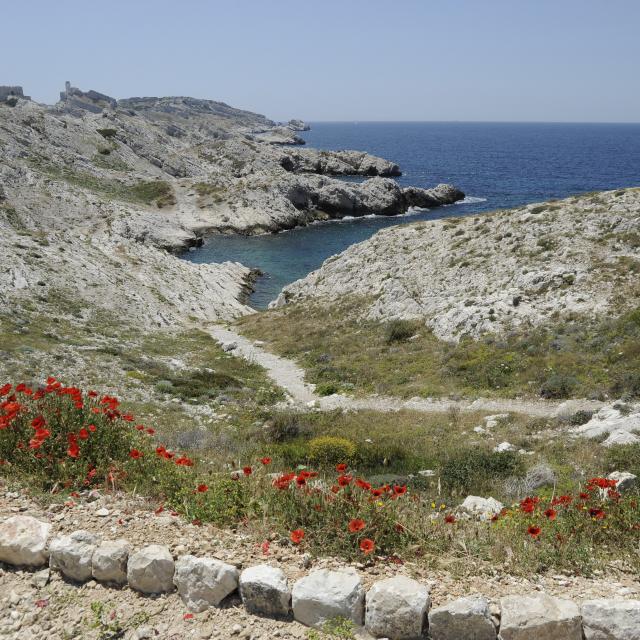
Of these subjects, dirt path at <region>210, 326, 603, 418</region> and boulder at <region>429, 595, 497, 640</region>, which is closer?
boulder at <region>429, 595, 497, 640</region>

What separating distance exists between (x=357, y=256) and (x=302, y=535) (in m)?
46.8

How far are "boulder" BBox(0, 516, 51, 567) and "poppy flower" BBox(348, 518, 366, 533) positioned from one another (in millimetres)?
4343

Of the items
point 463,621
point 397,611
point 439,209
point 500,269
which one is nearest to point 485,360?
point 500,269

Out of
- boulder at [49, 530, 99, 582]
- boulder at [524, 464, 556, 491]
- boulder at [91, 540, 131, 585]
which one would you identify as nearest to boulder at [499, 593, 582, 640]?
boulder at [91, 540, 131, 585]

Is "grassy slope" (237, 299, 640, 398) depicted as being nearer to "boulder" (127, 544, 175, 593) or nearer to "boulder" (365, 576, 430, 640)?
"boulder" (365, 576, 430, 640)

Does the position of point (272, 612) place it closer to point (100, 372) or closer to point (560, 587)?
point (560, 587)

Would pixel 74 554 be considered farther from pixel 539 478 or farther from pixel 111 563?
pixel 539 478

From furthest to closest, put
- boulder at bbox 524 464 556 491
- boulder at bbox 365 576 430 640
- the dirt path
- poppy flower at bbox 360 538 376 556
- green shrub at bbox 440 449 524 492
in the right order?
the dirt path
green shrub at bbox 440 449 524 492
boulder at bbox 524 464 556 491
poppy flower at bbox 360 538 376 556
boulder at bbox 365 576 430 640

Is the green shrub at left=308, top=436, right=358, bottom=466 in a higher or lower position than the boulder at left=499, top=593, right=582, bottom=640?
lower

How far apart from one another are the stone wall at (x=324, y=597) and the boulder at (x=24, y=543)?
0.04 feet

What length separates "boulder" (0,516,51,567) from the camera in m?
7.66

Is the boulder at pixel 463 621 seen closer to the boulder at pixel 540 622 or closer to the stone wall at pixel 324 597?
the stone wall at pixel 324 597

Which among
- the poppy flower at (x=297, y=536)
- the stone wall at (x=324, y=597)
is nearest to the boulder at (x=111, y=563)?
the stone wall at (x=324, y=597)

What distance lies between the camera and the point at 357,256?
53.0 meters
